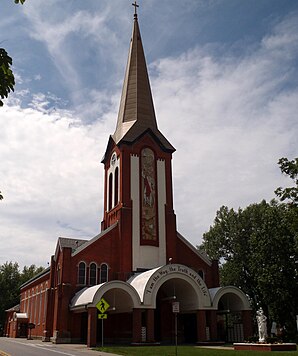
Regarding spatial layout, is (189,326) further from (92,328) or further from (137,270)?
(92,328)

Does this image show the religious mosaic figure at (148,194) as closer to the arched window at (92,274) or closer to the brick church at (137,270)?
the brick church at (137,270)

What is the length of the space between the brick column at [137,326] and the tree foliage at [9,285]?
52.2 meters

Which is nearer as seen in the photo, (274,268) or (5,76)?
(5,76)

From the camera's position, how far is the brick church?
114 feet

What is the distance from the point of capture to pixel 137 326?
32.6m

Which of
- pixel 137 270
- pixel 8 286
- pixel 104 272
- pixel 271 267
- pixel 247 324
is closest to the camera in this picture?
pixel 247 324

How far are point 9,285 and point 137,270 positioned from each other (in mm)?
48593

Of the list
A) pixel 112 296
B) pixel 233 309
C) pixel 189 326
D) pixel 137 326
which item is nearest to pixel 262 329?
pixel 137 326

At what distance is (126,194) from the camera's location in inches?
1645

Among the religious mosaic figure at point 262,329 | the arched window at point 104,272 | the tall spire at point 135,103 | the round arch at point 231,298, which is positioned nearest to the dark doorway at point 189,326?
the round arch at point 231,298

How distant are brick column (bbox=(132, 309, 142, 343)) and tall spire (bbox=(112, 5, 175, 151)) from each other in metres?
17.5

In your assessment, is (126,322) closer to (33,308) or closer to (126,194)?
(126,194)

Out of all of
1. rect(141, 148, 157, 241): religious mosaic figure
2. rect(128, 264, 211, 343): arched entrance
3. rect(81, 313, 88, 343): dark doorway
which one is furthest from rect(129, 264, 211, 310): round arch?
rect(141, 148, 157, 241): religious mosaic figure

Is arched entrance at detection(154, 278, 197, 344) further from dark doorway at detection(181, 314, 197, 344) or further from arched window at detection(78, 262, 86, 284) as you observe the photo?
arched window at detection(78, 262, 86, 284)
